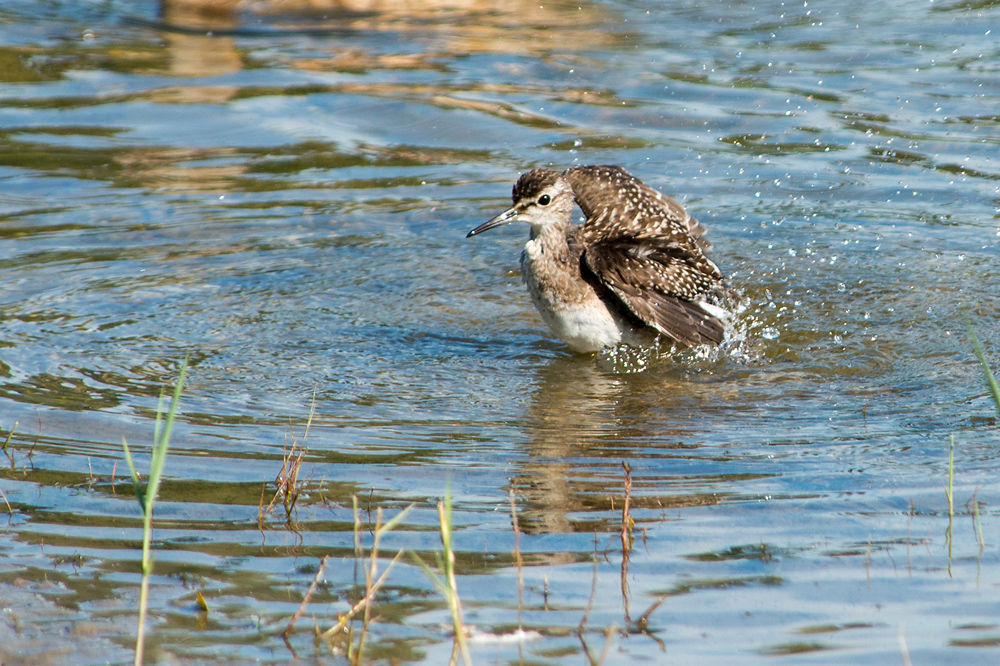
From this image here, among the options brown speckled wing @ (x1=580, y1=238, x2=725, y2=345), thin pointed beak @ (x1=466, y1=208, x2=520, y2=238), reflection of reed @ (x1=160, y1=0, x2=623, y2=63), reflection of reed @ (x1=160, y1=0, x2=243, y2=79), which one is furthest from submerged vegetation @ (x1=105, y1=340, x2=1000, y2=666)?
reflection of reed @ (x1=160, y1=0, x2=623, y2=63)

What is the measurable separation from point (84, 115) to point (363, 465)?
725 cm

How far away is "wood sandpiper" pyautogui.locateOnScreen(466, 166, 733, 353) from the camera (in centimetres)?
686

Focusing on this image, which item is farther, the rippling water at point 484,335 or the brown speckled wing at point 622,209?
the brown speckled wing at point 622,209

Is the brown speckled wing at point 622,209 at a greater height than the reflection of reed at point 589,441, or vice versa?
the brown speckled wing at point 622,209

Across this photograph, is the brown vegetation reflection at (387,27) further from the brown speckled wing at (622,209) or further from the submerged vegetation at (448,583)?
the submerged vegetation at (448,583)

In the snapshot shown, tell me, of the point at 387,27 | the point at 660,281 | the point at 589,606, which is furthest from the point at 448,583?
the point at 387,27

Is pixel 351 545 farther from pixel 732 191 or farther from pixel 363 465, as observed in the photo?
pixel 732 191

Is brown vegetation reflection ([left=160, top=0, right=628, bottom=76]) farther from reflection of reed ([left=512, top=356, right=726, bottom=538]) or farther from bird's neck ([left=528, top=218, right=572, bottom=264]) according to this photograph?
reflection of reed ([left=512, top=356, right=726, bottom=538])

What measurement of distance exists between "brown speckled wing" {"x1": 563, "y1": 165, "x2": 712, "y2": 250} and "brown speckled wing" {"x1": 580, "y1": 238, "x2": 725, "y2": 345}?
1.23 feet

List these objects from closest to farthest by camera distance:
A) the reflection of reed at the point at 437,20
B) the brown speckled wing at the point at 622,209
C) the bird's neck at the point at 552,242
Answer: the bird's neck at the point at 552,242
the brown speckled wing at the point at 622,209
the reflection of reed at the point at 437,20

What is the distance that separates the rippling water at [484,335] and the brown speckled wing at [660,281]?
0.19 m

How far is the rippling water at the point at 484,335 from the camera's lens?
153 inches

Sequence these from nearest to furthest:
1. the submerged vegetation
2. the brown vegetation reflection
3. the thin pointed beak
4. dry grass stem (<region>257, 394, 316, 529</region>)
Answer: the submerged vegetation
dry grass stem (<region>257, 394, 316, 529</region>)
the thin pointed beak
the brown vegetation reflection

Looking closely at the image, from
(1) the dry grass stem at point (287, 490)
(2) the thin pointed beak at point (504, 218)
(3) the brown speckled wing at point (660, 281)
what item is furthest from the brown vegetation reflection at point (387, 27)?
(1) the dry grass stem at point (287, 490)
